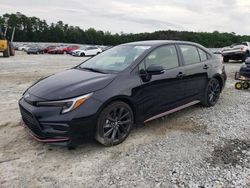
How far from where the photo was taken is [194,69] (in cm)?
471

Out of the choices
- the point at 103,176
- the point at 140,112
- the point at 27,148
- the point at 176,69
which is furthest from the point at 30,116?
the point at 176,69

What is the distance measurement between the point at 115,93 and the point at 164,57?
1382mm

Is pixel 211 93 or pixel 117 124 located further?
pixel 211 93

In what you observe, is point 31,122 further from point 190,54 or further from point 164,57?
point 190,54

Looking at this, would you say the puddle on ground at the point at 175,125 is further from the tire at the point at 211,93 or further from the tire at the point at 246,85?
the tire at the point at 246,85

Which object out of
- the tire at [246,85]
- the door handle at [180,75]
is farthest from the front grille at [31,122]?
the tire at [246,85]

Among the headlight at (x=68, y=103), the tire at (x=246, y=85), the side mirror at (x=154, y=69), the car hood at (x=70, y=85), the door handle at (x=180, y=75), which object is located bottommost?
the tire at (x=246, y=85)

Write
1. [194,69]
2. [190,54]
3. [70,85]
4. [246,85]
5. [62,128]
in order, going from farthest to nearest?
1. [246,85]
2. [190,54]
3. [194,69]
4. [70,85]
5. [62,128]

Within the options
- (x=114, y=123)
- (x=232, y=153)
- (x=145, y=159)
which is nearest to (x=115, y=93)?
(x=114, y=123)

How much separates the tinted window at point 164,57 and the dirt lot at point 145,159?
1.11 m

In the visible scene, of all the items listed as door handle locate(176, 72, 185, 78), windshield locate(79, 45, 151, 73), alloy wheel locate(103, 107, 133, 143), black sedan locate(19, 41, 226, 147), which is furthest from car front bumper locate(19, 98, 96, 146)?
door handle locate(176, 72, 185, 78)

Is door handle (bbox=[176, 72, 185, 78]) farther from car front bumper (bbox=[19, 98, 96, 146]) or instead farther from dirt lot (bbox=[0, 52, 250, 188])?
car front bumper (bbox=[19, 98, 96, 146])

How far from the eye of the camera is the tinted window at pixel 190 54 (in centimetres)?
463

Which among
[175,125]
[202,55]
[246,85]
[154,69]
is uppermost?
[202,55]
